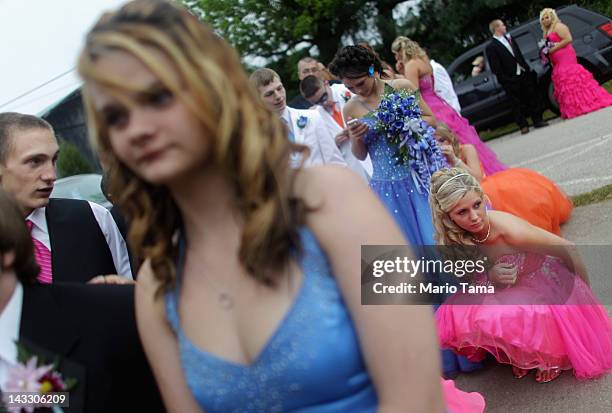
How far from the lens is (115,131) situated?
1.40m

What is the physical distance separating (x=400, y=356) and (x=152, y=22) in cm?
80

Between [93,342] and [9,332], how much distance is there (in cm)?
21

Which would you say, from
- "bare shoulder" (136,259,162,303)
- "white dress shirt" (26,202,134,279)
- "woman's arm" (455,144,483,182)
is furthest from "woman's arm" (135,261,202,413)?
"woman's arm" (455,144,483,182)

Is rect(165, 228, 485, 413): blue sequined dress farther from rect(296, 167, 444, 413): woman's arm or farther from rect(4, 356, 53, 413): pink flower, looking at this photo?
rect(4, 356, 53, 413): pink flower

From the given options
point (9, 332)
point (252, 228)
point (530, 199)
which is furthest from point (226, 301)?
point (530, 199)

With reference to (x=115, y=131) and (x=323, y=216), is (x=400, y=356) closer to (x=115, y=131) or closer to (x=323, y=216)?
(x=323, y=216)

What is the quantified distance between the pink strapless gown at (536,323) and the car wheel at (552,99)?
31.4ft

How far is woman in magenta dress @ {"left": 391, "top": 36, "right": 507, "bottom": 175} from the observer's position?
7.84 meters

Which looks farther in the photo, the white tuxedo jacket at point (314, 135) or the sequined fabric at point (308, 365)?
the white tuxedo jacket at point (314, 135)

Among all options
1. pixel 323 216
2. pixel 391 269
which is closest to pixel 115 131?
pixel 323 216

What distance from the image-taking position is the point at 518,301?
3816 mm

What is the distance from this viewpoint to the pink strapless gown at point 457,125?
7737mm

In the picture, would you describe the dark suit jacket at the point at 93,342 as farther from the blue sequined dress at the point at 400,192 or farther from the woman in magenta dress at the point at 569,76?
the woman in magenta dress at the point at 569,76

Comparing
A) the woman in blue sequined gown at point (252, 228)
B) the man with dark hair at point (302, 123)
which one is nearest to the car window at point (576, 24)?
the man with dark hair at point (302, 123)
